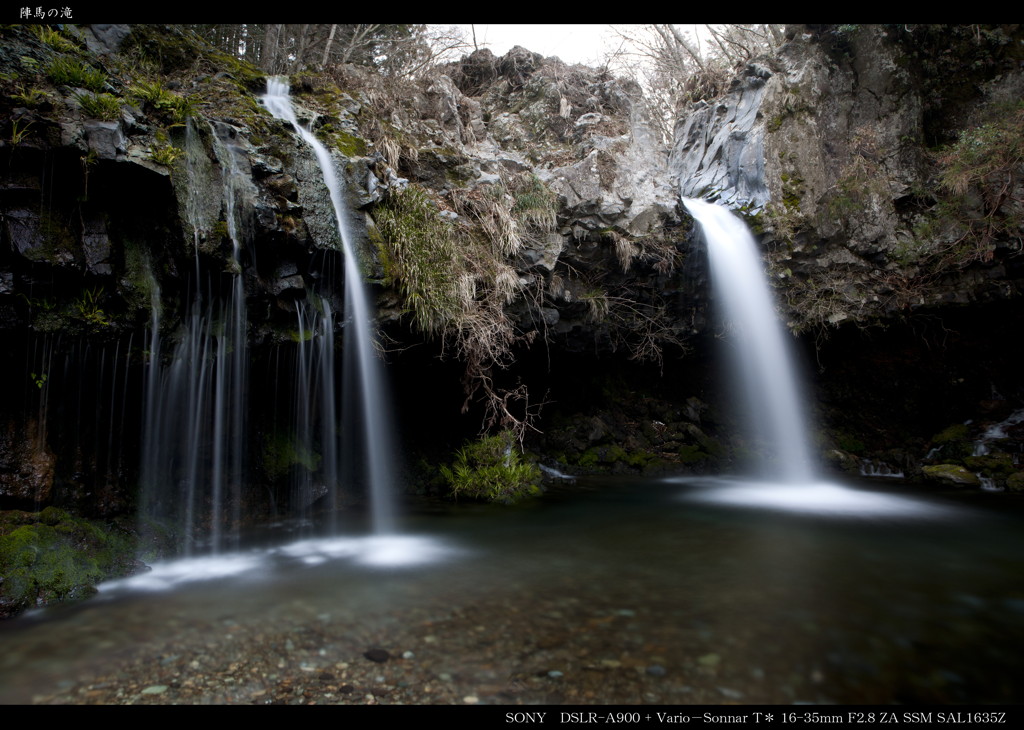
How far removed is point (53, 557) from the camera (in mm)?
4027

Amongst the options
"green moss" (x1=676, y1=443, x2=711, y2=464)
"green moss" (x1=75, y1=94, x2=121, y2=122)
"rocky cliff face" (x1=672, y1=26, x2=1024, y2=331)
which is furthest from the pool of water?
"rocky cliff face" (x1=672, y1=26, x2=1024, y2=331)

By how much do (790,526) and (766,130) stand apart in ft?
24.8

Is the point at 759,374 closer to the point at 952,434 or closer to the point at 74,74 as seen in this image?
the point at 952,434

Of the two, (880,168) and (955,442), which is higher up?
(880,168)

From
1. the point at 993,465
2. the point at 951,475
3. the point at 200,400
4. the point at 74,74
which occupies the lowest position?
the point at 951,475

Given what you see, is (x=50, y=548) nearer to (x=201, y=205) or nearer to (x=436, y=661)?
(x=201, y=205)

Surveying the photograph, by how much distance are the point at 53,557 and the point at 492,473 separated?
490 cm

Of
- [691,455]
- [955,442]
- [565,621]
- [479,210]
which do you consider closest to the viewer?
[565,621]

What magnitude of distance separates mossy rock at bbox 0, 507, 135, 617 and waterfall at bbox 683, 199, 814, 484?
354 inches

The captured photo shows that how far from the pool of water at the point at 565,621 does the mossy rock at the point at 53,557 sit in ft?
0.82

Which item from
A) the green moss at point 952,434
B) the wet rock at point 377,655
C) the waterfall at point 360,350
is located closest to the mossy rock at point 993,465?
the green moss at point 952,434

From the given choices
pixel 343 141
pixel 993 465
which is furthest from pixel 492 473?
pixel 993 465

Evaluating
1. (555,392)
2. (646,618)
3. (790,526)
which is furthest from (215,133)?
(790,526)

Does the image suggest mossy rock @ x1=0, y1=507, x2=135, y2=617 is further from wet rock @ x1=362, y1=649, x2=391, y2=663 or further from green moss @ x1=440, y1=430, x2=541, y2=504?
green moss @ x1=440, y1=430, x2=541, y2=504
